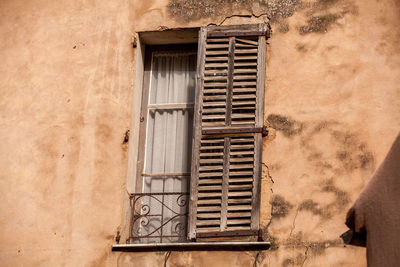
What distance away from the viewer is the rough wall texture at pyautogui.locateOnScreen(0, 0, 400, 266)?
22.0 feet

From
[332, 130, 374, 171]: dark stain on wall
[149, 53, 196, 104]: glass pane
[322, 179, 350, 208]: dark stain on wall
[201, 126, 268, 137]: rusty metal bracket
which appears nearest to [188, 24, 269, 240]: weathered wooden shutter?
[201, 126, 268, 137]: rusty metal bracket

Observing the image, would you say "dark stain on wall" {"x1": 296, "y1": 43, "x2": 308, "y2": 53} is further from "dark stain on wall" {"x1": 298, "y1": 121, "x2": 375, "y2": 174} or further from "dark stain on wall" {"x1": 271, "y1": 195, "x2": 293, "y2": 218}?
"dark stain on wall" {"x1": 271, "y1": 195, "x2": 293, "y2": 218}

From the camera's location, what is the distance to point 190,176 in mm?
7180

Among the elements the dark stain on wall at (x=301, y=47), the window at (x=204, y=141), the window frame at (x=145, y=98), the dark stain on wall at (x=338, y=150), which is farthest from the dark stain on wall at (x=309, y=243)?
the dark stain on wall at (x=301, y=47)

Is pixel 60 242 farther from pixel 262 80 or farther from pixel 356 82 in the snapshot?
pixel 356 82

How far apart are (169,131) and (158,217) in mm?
842

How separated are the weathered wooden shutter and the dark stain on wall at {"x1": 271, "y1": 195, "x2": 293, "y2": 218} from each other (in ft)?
0.45

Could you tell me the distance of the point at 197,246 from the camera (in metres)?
6.66

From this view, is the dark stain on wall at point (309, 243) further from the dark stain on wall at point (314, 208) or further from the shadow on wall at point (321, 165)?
the dark stain on wall at point (314, 208)

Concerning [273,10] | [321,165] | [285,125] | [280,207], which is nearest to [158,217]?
[280,207]

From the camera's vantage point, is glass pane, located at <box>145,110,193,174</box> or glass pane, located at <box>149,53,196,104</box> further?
glass pane, located at <box>149,53,196,104</box>

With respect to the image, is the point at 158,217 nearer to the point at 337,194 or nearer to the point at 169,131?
the point at 169,131

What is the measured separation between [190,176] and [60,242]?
1.24 metres

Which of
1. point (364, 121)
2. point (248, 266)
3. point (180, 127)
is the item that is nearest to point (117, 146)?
point (180, 127)
